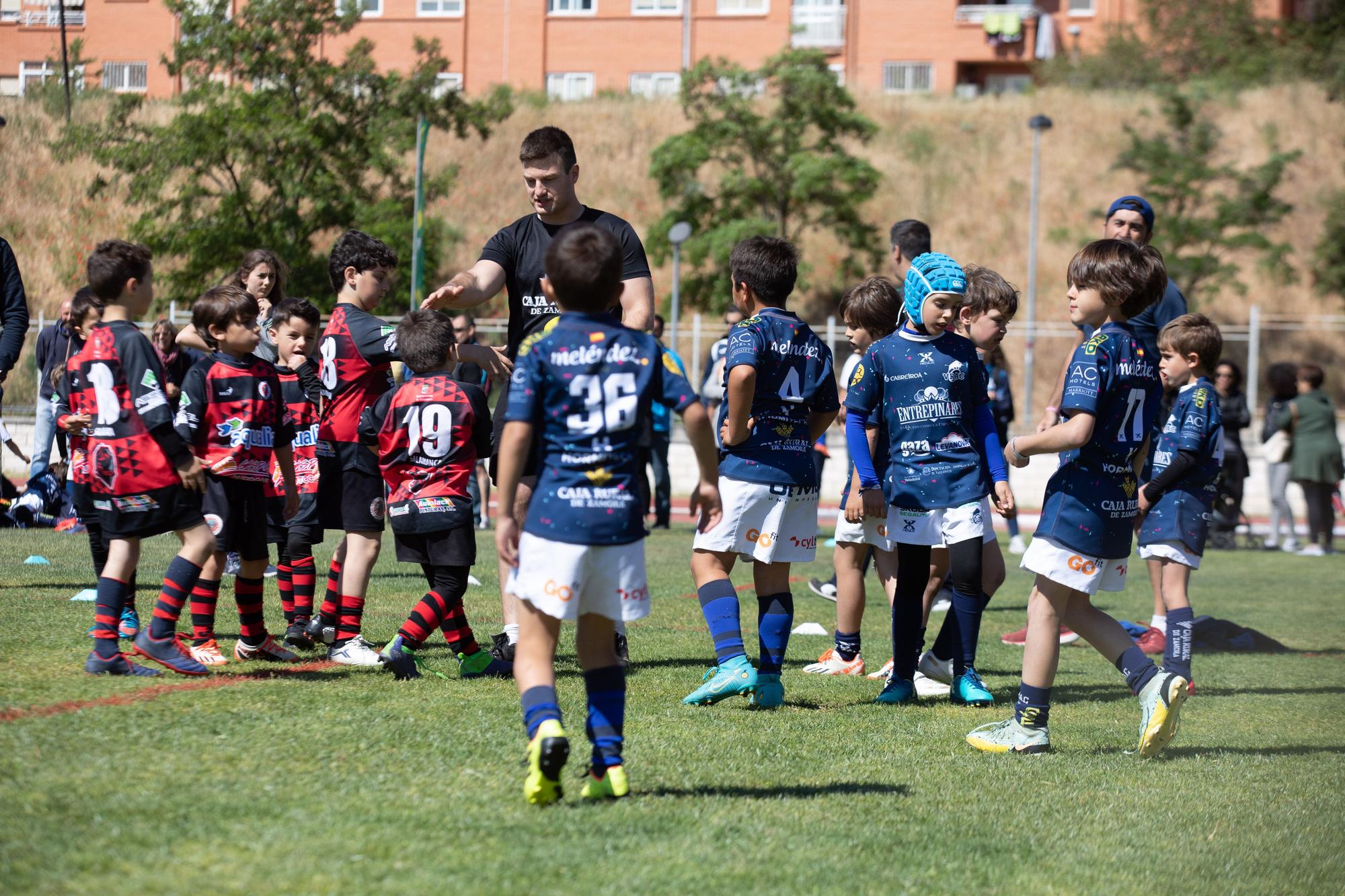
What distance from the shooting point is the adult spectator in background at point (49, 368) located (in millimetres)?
9602

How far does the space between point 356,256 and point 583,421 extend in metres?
2.85

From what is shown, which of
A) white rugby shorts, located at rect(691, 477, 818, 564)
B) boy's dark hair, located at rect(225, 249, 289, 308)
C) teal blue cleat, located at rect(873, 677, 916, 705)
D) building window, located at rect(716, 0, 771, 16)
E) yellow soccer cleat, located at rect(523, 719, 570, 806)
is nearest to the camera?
yellow soccer cleat, located at rect(523, 719, 570, 806)

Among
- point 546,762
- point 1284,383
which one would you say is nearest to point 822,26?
point 1284,383

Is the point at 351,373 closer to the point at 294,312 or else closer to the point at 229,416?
the point at 229,416

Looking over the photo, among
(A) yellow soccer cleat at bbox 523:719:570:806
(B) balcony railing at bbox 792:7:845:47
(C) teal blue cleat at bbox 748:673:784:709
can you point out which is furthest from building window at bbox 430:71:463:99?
(A) yellow soccer cleat at bbox 523:719:570:806

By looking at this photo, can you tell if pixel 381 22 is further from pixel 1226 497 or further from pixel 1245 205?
pixel 1226 497

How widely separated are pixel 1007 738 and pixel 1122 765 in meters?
0.42

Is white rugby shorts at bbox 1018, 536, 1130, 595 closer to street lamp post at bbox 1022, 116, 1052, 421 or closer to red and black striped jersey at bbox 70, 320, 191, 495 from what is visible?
red and black striped jersey at bbox 70, 320, 191, 495

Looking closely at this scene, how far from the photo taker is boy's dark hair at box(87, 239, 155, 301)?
5383 millimetres

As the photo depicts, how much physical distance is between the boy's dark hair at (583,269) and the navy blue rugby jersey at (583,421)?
9 cm

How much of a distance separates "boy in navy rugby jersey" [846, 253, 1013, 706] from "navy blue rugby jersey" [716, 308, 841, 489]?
0.23m

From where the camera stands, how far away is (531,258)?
19.6ft

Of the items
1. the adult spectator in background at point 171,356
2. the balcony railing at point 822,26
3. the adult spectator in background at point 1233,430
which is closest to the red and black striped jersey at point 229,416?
the adult spectator in background at point 171,356

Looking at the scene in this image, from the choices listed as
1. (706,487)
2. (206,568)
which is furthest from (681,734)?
(206,568)
